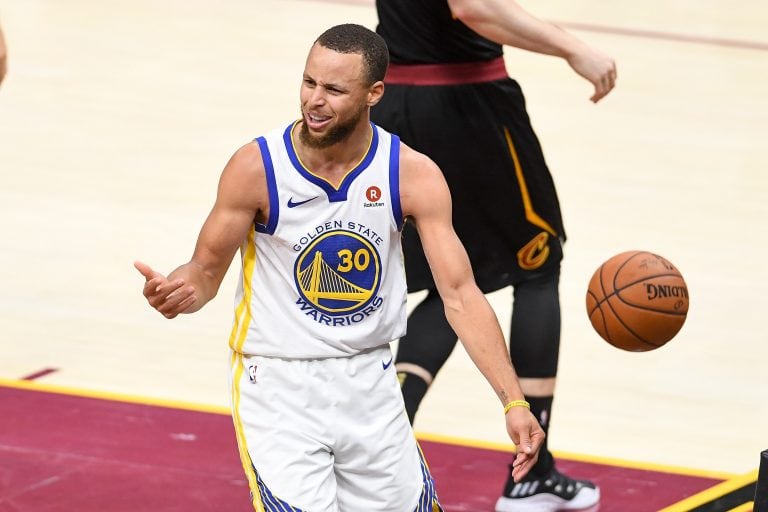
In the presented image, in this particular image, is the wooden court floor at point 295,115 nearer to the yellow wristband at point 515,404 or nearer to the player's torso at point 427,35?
the player's torso at point 427,35

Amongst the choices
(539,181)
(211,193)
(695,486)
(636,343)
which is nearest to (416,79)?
(539,181)

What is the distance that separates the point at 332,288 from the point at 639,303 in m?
1.02

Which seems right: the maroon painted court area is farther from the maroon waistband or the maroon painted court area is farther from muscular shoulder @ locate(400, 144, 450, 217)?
muscular shoulder @ locate(400, 144, 450, 217)

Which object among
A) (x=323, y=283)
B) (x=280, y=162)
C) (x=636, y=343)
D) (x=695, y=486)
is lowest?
(x=695, y=486)

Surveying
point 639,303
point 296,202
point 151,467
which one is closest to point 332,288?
point 296,202

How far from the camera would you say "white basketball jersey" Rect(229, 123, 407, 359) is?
11.9ft

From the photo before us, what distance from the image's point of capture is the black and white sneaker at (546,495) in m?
4.79

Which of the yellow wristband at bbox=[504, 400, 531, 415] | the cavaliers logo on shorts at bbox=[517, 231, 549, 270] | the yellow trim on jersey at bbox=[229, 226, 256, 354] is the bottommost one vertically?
the yellow wristband at bbox=[504, 400, 531, 415]

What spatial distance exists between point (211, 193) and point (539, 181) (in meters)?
3.48

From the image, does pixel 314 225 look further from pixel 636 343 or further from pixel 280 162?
pixel 636 343

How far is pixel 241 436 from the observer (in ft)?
12.2

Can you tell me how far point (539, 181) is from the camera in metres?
4.70

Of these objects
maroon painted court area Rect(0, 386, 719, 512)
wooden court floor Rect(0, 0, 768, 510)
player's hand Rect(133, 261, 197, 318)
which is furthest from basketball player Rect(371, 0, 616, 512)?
player's hand Rect(133, 261, 197, 318)

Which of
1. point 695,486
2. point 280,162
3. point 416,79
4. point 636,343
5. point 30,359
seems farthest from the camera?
point 30,359
